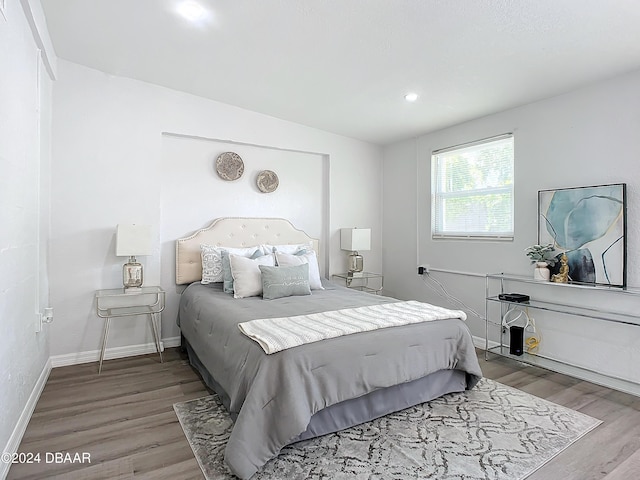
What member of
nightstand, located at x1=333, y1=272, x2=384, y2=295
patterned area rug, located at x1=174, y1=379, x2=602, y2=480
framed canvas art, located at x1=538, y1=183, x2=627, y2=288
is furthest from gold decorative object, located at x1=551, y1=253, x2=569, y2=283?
nightstand, located at x1=333, y1=272, x2=384, y2=295

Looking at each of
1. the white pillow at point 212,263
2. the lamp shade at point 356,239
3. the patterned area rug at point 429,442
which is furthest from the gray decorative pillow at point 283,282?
the lamp shade at point 356,239

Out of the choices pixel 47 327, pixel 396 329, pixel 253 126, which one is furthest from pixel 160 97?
pixel 396 329

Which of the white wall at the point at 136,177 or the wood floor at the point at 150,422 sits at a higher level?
the white wall at the point at 136,177

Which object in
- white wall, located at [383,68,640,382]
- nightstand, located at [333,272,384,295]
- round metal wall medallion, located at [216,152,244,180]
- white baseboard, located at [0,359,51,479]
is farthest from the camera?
nightstand, located at [333,272,384,295]

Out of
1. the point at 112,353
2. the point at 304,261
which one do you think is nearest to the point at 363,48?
the point at 304,261

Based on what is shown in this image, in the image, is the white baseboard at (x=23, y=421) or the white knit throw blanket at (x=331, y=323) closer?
the white baseboard at (x=23, y=421)

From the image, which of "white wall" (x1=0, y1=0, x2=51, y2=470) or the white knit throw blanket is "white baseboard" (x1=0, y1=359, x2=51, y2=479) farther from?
the white knit throw blanket

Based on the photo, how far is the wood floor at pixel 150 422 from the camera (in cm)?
193

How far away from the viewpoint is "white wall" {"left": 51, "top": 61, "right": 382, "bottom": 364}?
3412 mm

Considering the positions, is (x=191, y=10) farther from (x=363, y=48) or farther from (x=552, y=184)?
(x=552, y=184)

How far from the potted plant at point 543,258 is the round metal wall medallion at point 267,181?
8.96ft

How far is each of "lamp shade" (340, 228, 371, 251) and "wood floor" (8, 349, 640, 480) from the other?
1.92 m

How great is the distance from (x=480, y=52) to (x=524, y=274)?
2.04m

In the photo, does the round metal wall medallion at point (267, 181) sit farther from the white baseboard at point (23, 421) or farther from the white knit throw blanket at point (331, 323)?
the white baseboard at point (23, 421)
